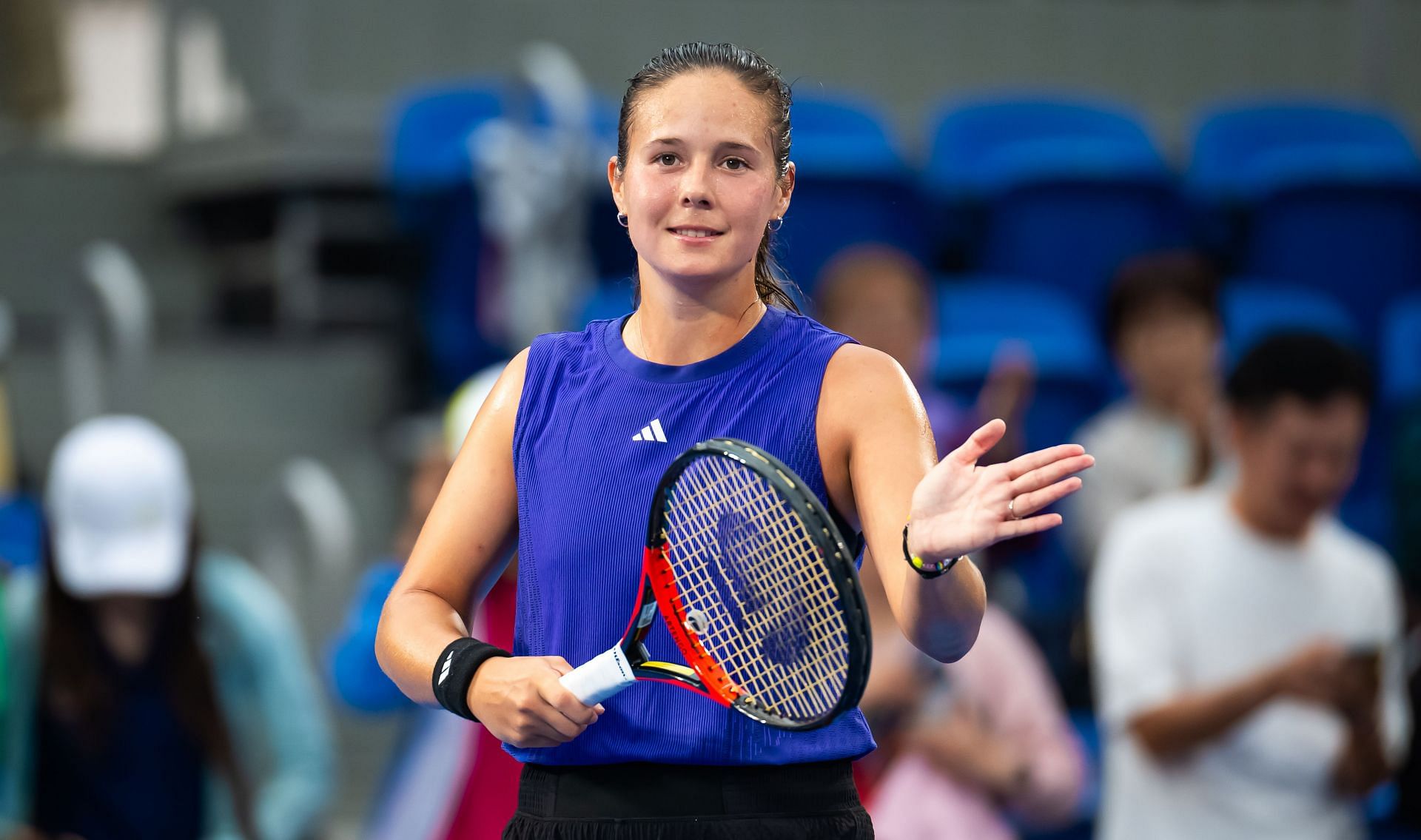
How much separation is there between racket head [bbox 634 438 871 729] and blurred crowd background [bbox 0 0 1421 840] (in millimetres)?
1641

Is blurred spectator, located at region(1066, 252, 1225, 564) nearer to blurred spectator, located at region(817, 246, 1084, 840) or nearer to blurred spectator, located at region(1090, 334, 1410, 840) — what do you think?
blurred spectator, located at region(1090, 334, 1410, 840)

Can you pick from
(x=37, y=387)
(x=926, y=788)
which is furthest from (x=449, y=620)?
(x=37, y=387)

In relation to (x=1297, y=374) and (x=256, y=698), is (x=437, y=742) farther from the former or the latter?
(x=1297, y=374)

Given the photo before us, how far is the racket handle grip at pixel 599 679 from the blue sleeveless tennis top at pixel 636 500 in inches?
3.4

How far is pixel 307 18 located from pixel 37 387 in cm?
212

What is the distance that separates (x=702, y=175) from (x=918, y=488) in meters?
0.38

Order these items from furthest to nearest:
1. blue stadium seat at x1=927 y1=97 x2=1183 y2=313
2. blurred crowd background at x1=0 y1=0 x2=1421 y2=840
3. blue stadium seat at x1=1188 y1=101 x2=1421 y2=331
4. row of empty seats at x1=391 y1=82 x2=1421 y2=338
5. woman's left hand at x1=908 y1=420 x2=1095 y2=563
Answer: blue stadium seat at x1=1188 y1=101 x2=1421 y2=331
blue stadium seat at x1=927 y1=97 x2=1183 y2=313
row of empty seats at x1=391 y1=82 x2=1421 y2=338
blurred crowd background at x1=0 y1=0 x2=1421 y2=840
woman's left hand at x1=908 y1=420 x2=1095 y2=563

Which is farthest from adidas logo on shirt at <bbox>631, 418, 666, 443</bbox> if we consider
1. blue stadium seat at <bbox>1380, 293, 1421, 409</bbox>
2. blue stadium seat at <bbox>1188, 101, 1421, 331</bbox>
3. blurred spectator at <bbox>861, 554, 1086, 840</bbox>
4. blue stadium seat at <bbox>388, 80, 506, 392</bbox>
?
blue stadium seat at <bbox>1188, 101, 1421, 331</bbox>

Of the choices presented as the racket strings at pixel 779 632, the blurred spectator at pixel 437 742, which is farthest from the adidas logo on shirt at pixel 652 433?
the blurred spectator at pixel 437 742

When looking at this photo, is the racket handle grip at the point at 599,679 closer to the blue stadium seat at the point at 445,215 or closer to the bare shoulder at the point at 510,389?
the bare shoulder at the point at 510,389

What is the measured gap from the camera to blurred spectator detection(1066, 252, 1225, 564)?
198 inches

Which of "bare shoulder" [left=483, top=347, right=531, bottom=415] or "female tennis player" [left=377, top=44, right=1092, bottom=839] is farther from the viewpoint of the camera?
"bare shoulder" [left=483, top=347, right=531, bottom=415]

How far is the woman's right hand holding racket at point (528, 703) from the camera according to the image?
1681mm

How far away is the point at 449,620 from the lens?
6.16ft
